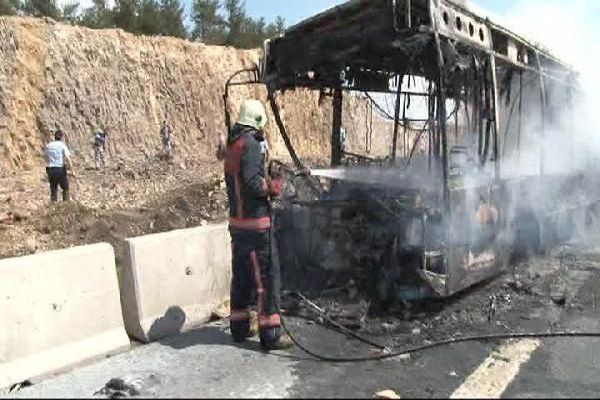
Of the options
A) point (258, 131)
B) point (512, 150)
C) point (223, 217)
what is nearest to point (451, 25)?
point (258, 131)

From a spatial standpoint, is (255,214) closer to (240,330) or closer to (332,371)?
(240,330)

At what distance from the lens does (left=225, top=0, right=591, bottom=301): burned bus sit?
6.07m

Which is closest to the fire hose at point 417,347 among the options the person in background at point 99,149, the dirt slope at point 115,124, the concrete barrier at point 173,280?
the concrete barrier at point 173,280

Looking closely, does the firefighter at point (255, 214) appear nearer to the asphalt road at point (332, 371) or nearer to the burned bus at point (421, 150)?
the asphalt road at point (332, 371)

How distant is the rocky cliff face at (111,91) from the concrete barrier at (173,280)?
12605mm

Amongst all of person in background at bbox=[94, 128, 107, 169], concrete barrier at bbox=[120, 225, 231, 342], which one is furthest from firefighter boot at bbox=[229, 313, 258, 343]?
person in background at bbox=[94, 128, 107, 169]

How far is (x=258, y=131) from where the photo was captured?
5262 millimetres

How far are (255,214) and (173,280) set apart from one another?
1.17 meters

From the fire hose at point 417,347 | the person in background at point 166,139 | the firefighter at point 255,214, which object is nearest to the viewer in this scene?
the fire hose at point 417,347

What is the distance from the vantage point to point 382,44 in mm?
6223

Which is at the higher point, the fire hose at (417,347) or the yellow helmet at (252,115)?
the yellow helmet at (252,115)

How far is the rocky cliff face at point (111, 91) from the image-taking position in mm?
23391

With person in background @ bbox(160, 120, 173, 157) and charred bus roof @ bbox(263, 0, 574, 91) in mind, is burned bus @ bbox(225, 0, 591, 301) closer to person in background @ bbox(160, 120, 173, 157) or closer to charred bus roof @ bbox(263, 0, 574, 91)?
charred bus roof @ bbox(263, 0, 574, 91)

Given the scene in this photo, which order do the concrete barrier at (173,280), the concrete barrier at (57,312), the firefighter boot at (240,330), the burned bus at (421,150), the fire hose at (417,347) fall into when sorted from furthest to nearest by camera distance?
the burned bus at (421,150)
the concrete barrier at (173,280)
the firefighter boot at (240,330)
the fire hose at (417,347)
the concrete barrier at (57,312)
